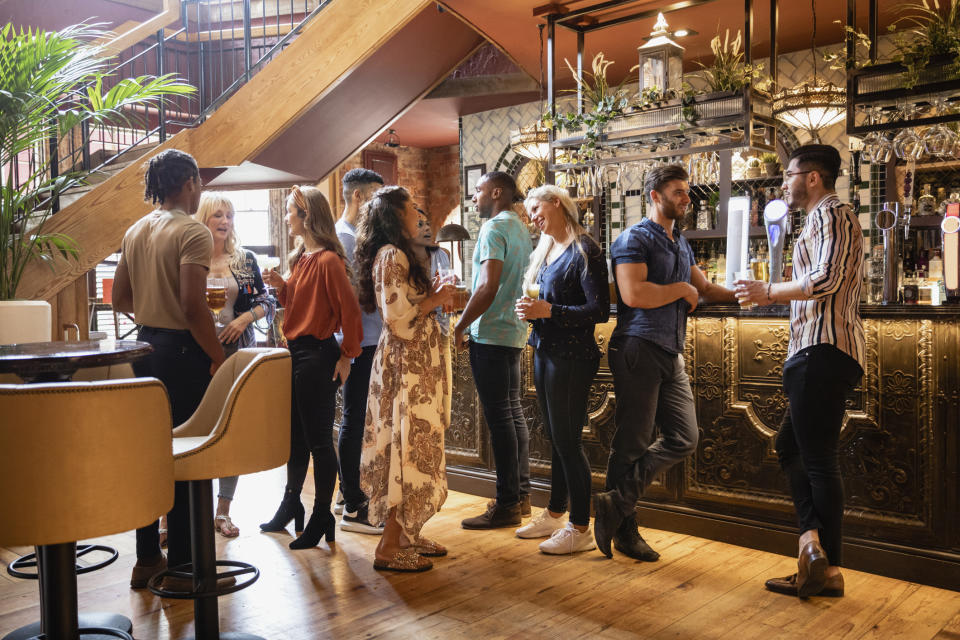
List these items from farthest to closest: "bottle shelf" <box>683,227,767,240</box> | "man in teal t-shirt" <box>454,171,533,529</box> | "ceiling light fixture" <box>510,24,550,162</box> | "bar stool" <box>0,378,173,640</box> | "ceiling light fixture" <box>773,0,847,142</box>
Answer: "bottle shelf" <box>683,227,767,240</box> < "ceiling light fixture" <box>510,24,550,162</box> < "ceiling light fixture" <box>773,0,847,142</box> < "man in teal t-shirt" <box>454,171,533,529</box> < "bar stool" <box>0,378,173,640</box>

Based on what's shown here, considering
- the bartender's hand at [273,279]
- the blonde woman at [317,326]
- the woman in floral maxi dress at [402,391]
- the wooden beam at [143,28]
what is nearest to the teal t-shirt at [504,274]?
the woman in floral maxi dress at [402,391]

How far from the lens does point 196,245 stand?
303 centimetres

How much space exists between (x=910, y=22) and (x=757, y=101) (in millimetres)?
2929

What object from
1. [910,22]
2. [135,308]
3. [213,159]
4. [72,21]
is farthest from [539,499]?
[72,21]

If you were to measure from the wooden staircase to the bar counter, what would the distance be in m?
2.93

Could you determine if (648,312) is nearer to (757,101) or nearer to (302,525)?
(757,101)

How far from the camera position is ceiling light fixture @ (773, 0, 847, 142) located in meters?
4.68

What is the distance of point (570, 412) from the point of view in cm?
350

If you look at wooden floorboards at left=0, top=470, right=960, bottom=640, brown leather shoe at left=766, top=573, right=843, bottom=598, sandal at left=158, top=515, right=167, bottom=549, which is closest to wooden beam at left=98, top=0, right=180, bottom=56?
sandal at left=158, top=515, right=167, bottom=549

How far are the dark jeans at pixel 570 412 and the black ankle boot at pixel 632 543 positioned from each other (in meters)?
0.16

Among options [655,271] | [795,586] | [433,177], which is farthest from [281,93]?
[433,177]

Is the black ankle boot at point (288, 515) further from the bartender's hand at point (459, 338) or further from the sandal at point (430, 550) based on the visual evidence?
the bartender's hand at point (459, 338)

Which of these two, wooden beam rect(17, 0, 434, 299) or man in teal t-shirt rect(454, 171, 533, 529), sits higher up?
wooden beam rect(17, 0, 434, 299)

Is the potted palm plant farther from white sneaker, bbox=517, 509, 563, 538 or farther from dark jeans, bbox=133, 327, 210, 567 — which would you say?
white sneaker, bbox=517, 509, 563, 538
